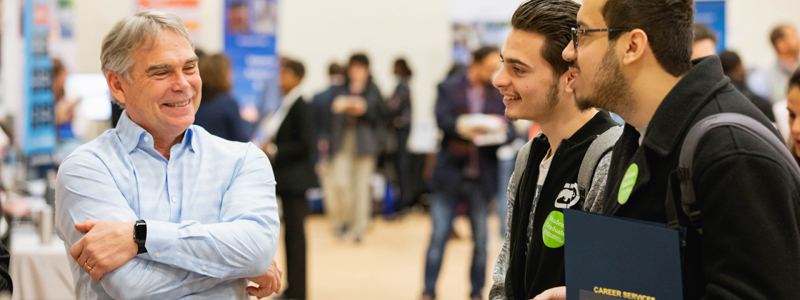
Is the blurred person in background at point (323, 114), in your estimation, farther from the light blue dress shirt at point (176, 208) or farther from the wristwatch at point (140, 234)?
the wristwatch at point (140, 234)

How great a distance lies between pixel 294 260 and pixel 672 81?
3527mm

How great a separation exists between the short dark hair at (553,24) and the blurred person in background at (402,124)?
605 centimetres

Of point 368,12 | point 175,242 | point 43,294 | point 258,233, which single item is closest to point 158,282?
point 175,242

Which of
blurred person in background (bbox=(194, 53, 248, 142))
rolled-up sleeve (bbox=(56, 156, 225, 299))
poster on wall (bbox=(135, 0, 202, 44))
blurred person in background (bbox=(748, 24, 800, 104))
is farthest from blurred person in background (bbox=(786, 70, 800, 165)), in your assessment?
poster on wall (bbox=(135, 0, 202, 44))

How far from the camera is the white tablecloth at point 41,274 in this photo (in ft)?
9.18

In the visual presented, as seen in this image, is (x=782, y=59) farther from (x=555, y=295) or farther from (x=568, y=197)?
(x=555, y=295)

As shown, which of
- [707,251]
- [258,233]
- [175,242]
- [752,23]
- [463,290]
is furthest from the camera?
[752,23]

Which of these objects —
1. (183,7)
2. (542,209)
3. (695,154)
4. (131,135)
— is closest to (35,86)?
(183,7)

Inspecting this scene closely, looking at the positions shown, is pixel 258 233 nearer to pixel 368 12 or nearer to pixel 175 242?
pixel 175 242

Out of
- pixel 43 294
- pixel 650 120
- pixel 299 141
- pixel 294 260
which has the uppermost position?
pixel 650 120

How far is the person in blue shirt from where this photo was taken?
158 cm

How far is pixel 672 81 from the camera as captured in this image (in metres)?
1.27

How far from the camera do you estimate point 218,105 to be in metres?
3.85

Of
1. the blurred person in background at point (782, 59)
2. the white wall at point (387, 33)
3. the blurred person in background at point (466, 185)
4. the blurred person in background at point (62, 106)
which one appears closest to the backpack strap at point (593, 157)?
the blurred person in background at point (466, 185)
